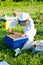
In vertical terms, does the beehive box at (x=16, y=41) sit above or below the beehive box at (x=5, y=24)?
above

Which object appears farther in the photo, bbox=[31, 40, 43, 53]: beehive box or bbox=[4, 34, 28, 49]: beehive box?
bbox=[4, 34, 28, 49]: beehive box

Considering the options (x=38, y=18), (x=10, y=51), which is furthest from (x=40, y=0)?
(x=10, y=51)

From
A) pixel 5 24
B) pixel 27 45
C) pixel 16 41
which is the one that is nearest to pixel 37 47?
pixel 27 45

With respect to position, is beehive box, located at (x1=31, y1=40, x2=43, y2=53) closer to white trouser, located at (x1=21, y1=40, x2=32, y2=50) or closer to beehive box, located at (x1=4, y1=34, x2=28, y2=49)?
white trouser, located at (x1=21, y1=40, x2=32, y2=50)

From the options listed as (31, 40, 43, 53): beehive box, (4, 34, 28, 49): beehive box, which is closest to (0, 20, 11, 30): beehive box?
(4, 34, 28, 49): beehive box

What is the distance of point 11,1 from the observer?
9.82 meters

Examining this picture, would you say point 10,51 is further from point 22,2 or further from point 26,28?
point 22,2

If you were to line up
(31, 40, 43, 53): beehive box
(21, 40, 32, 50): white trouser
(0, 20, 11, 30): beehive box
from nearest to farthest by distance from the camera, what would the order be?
(31, 40, 43, 53): beehive box
(21, 40, 32, 50): white trouser
(0, 20, 11, 30): beehive box

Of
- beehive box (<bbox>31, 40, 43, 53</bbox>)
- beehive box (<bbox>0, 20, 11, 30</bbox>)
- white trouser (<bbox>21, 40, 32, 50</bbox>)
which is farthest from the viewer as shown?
beehive box (<bbox>0, 20, 11, 30</bbox>)

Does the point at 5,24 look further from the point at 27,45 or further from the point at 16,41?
the point at 27,45

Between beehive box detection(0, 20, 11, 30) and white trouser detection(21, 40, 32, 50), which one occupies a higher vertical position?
white trouser detection(21, 40, 32, 50)

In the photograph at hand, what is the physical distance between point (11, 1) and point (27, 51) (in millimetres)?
5423

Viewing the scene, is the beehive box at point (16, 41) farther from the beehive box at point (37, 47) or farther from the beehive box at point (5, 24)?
the beehive box at point (5, 24)

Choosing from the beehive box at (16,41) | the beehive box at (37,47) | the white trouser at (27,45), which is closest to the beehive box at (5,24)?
the beehive box at (16,41)
